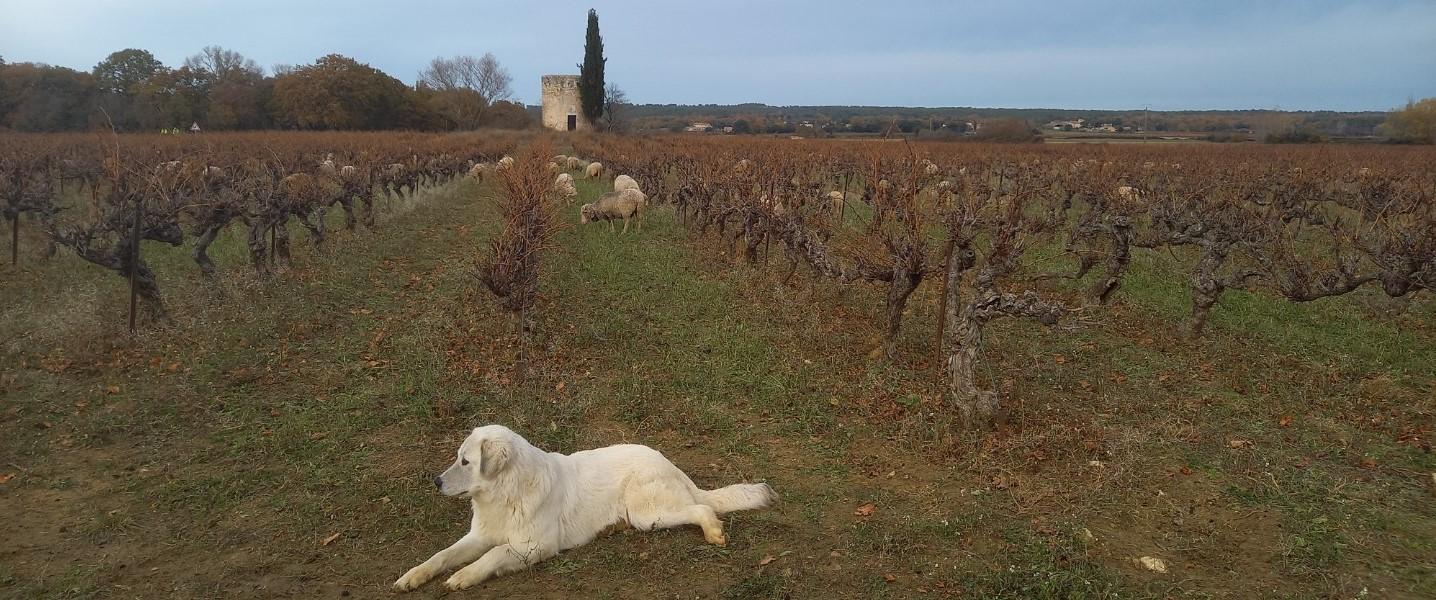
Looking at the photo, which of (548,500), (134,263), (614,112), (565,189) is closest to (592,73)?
(614,112)

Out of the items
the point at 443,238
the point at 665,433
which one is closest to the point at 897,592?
the point at 665,433

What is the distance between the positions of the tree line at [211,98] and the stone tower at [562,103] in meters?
9.03

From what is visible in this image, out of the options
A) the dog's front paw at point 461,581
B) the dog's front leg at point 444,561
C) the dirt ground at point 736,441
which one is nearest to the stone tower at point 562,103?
the dirt ground at point 736,441

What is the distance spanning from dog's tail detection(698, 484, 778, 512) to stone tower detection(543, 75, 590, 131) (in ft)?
212

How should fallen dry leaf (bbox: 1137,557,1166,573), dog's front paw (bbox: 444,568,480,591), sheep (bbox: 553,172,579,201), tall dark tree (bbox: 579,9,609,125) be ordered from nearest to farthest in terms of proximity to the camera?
dog's front paw (bbox: 444,568,480,591) < fallen dry leaf (bbox: 1137,557,1166,573) < sheep (bbox: 553,172,579,201) < tall dark tree (bbox: 579,9,609,125)

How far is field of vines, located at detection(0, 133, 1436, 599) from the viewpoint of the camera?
525 cm

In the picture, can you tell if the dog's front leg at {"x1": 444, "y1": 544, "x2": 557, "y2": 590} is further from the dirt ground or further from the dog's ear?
the dog's ear

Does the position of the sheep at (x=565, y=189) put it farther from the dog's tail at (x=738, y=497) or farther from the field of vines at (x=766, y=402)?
the dog's tail at (x=738, y=497)

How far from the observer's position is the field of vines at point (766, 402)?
5.25 meters

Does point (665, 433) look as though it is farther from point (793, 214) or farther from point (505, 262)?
point (793, 214)

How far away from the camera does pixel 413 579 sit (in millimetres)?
4867

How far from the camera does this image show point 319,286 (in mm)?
12602

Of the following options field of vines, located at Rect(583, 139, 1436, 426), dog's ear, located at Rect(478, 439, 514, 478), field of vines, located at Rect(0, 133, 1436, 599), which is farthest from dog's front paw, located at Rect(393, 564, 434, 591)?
field of vines, located at Rect(583, 139, 1436, 426)

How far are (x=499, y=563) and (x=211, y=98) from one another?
59178mm
